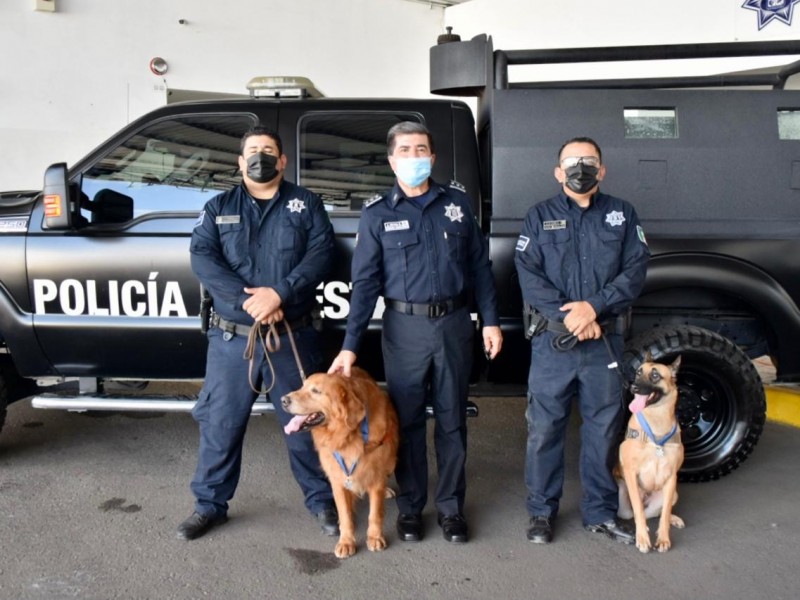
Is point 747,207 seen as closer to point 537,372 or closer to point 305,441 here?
point 537,372

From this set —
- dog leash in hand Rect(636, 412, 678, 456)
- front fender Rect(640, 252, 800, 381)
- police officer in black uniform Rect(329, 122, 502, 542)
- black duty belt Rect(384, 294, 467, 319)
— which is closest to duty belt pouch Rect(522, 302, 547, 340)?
police officer in black uniform Rect(329, 122, 502, 542)

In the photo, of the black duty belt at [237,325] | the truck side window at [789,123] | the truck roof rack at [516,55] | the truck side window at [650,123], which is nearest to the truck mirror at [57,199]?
the black duty belt at [237,325]

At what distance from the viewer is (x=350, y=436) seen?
9.88 feet

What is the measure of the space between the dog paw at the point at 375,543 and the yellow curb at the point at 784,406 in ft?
10.2

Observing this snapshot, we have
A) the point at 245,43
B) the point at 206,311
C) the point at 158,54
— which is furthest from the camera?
the point at 245,43

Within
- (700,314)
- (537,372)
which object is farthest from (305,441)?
(700,314)

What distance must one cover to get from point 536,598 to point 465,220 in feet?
4.87

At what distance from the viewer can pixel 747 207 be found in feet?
11.9

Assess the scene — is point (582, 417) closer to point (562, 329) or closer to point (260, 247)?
point (562, 329)

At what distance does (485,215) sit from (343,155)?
76 centimetres

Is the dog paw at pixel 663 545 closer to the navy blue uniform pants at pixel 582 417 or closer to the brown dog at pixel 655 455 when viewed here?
the brown dog at pixel 655 455

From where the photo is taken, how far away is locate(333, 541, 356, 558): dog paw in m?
3.08

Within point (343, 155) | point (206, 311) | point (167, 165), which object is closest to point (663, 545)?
point (206, 311)

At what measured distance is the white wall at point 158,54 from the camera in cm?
831
